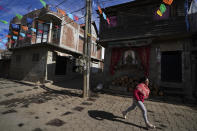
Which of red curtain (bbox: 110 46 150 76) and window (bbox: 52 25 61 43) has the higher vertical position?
window (bbox: 52 25 61 43)

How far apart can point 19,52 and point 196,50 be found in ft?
61.3

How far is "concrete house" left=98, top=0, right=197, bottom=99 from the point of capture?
20.4ft

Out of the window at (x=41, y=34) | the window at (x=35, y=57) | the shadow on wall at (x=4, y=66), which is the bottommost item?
the shadow on wall at (x=4, y=66)

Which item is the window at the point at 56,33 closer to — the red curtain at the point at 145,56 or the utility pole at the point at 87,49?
the utility pole at the point at 87,49

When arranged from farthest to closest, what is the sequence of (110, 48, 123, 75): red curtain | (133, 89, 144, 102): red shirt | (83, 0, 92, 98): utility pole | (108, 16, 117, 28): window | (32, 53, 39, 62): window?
(32, 53, 39, 62): window, (108, 16, 117, 28): window, (110, 48, 123, 75): red curtain, (83, 0, 92, 98): utility pole, (133, 89, 144, 102): red shirt

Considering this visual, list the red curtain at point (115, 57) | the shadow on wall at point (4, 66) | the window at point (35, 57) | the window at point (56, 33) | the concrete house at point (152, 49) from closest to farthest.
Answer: the concrete house at point (152, 49) → the red curtain at point (115, 57) → the window at point (35, 57) → the window at point (56, 33) → the shadow on wall at point (4, 66)

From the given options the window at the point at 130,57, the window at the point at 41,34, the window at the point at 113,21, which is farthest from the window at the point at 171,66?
the window at the point at 41,34

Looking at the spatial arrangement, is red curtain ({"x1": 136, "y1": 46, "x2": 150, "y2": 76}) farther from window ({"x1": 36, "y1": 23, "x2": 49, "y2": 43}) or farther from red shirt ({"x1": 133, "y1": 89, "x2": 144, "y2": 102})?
window ({"x1": 36, "y1": 23, "x2": 49, "y2": 43})

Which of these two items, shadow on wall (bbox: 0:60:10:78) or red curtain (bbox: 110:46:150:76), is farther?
shadow on wall (bbox: 0:60:10:78)

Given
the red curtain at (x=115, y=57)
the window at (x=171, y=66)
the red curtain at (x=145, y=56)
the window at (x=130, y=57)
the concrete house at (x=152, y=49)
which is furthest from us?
the red curtain at (x=115, y=57)

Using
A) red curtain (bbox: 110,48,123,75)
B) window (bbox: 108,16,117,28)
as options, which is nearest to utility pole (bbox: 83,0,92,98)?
red curtain (bbox: 110,48,123,75)

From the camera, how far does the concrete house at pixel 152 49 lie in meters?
6.21

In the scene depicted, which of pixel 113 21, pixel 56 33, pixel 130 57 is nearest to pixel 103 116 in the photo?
pixel 130 57

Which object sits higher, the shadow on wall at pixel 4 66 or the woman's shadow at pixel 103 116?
the shadow on wall at pixel 4 66
